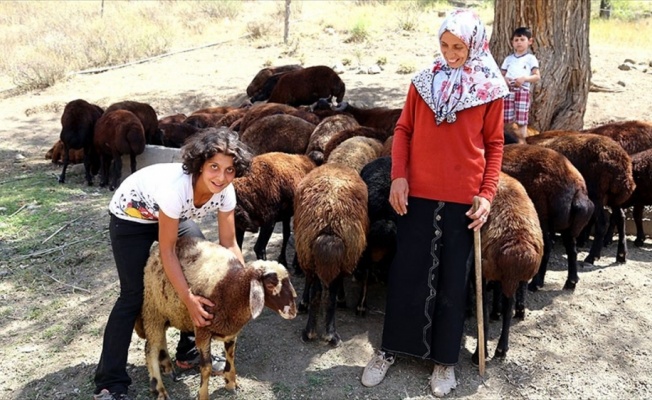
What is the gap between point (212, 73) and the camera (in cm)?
1750

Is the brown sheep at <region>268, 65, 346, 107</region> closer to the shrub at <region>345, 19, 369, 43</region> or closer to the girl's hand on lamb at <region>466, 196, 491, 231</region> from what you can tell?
the shrub at <region>345, 19, 369, 43</region>

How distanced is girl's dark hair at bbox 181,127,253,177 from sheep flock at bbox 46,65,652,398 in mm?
648

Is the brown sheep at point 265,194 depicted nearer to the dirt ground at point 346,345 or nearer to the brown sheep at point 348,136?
the dirt ground at point 346,345

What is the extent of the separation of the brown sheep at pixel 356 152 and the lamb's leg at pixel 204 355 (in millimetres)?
2747

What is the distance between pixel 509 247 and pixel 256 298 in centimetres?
195

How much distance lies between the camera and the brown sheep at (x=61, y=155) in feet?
36.4

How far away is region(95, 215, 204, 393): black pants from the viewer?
4035 mm

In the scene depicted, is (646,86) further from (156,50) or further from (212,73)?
(156,50)

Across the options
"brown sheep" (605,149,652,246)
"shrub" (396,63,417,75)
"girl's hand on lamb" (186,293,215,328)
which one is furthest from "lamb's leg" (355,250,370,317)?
"shrub" (396,63,417,75)

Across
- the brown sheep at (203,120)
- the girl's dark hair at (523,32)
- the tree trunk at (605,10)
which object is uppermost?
the tree trunk at (605,10)

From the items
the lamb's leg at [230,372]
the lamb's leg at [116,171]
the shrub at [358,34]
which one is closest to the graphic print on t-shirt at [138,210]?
the lamb's leg at [230,372]

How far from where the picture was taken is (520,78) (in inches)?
300

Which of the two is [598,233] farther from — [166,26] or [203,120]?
[166,26]

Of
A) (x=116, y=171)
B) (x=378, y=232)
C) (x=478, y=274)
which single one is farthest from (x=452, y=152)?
(x=116, y=171)
